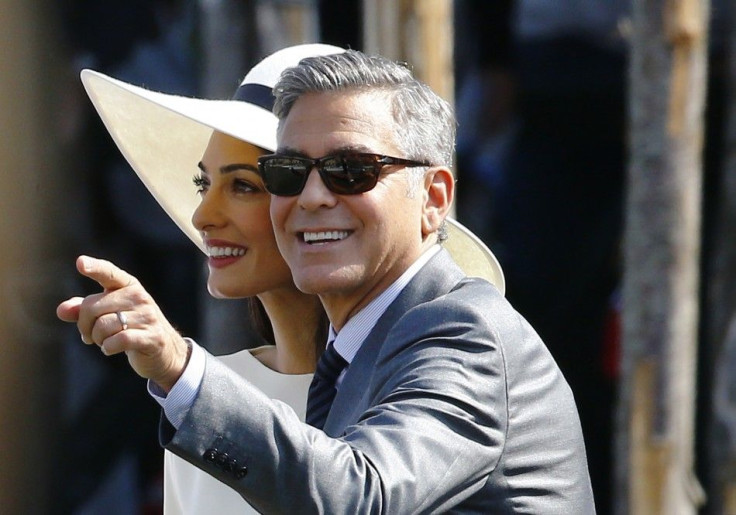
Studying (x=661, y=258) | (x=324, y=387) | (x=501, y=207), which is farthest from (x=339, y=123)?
(x=501, y=207)

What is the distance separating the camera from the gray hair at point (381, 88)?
233 centimetres

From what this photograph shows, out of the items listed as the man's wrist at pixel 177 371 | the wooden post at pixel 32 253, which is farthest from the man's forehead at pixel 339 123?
the wooden post at pixel 32 253

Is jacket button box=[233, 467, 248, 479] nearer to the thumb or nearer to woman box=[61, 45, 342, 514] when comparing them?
the thumb

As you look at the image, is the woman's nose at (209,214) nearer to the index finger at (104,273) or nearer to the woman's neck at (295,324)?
the woman's neck at (295,324)

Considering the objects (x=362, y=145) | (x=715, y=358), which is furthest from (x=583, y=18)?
(x=362, y=145)

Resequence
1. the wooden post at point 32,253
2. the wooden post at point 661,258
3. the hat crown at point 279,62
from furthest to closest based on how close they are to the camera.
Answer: the wooden post at point 32,253 < the wooden post at point 661,258 < the hat crown at point 279,62

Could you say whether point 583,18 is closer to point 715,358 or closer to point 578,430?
point 715,358

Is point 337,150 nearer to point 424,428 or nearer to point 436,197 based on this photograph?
point 436,197

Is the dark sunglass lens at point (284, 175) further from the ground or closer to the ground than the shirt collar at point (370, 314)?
further from the ground

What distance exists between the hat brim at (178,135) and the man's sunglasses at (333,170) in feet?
1.76

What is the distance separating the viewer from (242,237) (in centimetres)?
291

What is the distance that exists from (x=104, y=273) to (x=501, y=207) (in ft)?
18.1

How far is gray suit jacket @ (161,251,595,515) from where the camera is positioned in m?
1.80

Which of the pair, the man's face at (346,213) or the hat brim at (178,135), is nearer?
the man's face at (346,213)
